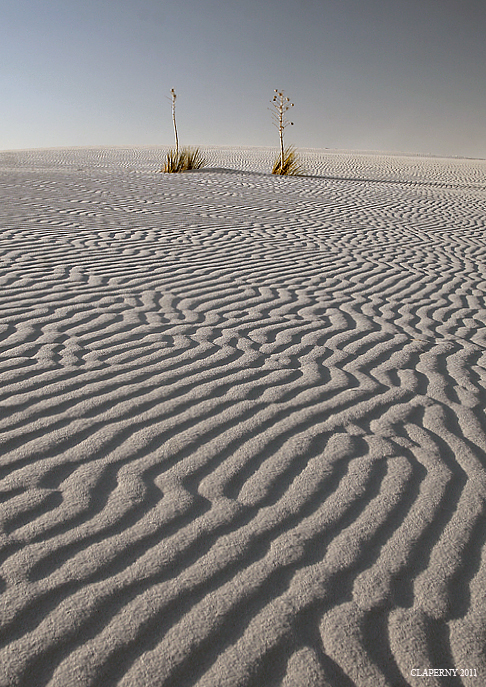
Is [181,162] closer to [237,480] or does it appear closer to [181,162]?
[181,162]

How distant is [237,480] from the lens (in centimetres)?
233

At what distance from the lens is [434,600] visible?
179 cm

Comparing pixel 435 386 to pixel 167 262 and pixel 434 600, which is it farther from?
pixel 167 262

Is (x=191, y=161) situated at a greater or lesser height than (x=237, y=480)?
greater

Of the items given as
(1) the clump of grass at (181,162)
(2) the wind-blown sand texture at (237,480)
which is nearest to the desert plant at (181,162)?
(1) the clump of grass at (181,162)

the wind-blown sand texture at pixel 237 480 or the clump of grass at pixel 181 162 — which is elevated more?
the clump of grass at pixel 181 162

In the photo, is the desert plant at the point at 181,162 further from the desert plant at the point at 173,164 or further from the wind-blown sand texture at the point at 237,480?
the wind-blown sand texture at the point at 237,480

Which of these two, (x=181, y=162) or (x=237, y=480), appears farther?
(x=181, y=162)

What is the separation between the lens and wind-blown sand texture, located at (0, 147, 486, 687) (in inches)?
63.4

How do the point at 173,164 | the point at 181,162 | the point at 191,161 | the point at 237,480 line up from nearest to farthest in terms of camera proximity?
the point at 237,480 → the point at 173,164 → the point at 181,162 → the point at 191,161

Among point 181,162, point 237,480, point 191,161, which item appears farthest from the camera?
point 191,161

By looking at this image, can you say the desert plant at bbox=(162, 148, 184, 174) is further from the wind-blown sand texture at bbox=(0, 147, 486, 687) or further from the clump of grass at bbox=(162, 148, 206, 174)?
the wind-blown sand texture at bbox=(0, 147, 486, 687)

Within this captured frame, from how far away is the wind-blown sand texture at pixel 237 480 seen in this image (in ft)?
5.29

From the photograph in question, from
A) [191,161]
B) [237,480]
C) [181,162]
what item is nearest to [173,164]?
[181,162]
